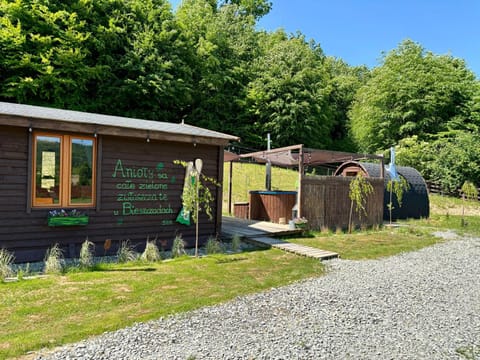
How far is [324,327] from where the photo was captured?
4152mm

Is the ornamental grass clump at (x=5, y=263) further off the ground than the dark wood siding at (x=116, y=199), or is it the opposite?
the dark wood siding at (x=116, y=199)

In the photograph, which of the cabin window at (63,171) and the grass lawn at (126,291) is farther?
the cabin window at (63,171)

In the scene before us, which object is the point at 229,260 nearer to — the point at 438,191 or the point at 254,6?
the point at 438,191

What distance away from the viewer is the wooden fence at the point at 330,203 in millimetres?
10953


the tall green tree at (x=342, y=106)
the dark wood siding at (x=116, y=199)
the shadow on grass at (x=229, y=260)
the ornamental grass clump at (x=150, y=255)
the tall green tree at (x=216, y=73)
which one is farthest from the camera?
the tall green tree at (x=342, y=106)

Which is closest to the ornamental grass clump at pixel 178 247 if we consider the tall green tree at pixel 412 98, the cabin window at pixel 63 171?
the cabin window at pixel 63 171

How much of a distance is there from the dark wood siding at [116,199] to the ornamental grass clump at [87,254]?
14 centimetres

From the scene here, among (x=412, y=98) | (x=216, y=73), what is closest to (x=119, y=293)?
(x=216, y=73)

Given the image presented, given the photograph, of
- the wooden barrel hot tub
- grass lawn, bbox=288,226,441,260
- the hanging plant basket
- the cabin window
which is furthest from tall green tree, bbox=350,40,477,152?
the hanging plant basket

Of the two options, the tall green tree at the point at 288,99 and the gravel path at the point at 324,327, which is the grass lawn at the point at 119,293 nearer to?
the gravel path at the point at 324,327

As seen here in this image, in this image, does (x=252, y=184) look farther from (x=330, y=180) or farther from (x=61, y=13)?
(x=61, y=13)

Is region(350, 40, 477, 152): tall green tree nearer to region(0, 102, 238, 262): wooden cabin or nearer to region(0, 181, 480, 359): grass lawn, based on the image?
region(0, 181, 480, 359): grass lawn

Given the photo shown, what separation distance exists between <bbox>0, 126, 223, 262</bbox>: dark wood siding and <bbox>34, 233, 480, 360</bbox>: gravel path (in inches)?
141

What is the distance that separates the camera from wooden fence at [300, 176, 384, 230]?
1095 centimetres
